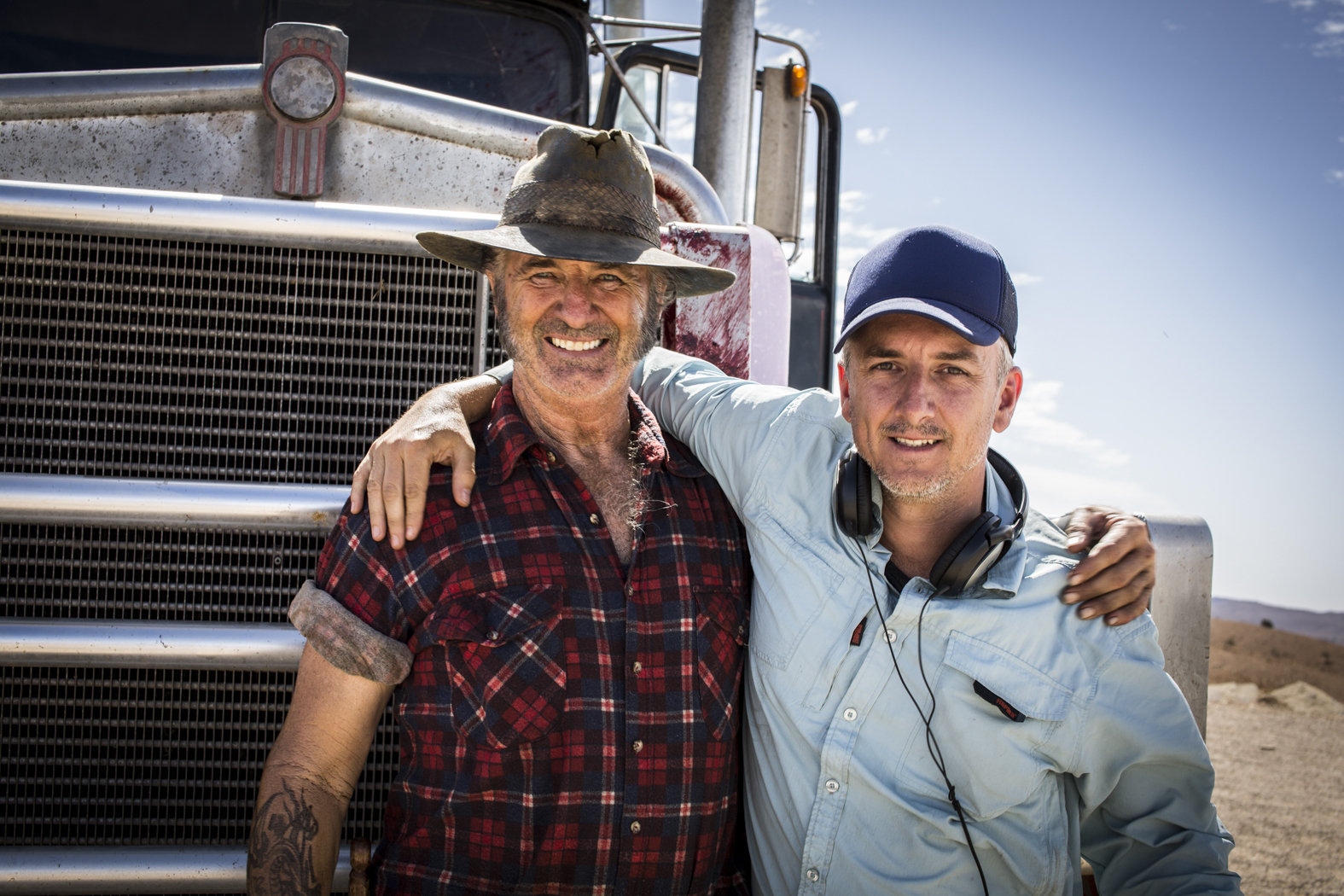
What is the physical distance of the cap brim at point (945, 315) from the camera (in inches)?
71.0

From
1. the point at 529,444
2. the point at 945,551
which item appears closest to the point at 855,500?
the point at 945,551

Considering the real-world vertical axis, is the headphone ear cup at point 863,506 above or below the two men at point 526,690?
above

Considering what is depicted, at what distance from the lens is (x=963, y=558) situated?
1.73 metres

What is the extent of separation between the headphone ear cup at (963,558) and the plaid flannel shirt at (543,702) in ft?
1.35

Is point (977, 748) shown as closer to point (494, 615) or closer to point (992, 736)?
point (992, 736)

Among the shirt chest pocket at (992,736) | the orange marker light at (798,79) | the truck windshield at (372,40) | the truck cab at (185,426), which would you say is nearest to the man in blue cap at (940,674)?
the shirt chest pocket at (992,736)

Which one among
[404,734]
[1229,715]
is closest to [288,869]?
[404,734]

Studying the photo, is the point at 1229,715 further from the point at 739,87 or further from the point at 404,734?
the point at 404,734

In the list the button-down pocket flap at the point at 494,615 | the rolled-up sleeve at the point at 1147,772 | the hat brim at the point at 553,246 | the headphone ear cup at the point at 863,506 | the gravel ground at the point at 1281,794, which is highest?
the hat brim at the point at 553,246

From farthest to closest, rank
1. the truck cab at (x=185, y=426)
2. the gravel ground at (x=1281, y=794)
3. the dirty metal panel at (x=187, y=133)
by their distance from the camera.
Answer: the gravel ground at (x=1281, y=794) → the dirty metal panel at (x=187, y=133) → the truck cab at (x=185, y=426)

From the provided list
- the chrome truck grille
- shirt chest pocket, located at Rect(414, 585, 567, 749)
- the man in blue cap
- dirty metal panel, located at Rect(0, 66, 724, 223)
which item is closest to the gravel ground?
the man in blue cap

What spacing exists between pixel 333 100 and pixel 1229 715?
9.88m

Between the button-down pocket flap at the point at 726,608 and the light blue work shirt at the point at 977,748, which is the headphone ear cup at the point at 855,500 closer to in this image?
the light blue work shirt at the point at 977,748

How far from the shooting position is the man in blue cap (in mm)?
1689
